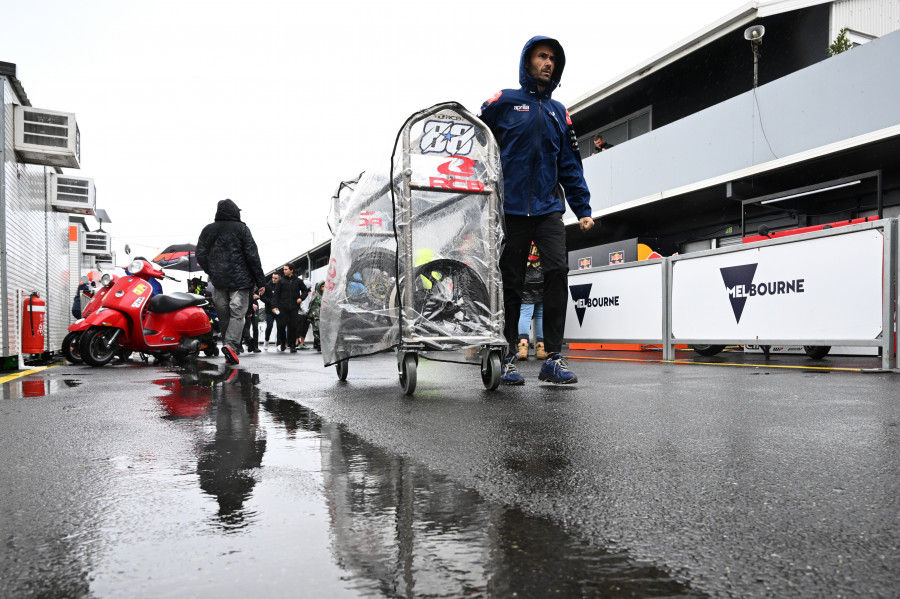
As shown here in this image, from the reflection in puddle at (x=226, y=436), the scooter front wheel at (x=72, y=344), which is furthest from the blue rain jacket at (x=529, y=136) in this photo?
the scooter front wheel at (x=72, y=344)

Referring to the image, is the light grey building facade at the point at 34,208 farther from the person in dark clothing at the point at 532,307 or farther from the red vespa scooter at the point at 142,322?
the person in dark clothing at the point at 532,307

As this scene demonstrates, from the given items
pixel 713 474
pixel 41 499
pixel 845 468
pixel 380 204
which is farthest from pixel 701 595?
pixel 380 204

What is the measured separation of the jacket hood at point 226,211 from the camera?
28.3ft

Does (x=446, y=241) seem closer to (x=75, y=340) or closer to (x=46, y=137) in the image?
(x=75, y=340)

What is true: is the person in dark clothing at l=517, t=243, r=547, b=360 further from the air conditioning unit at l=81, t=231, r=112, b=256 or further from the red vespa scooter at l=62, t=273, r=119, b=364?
the air conditioning unit at l=81, t=231, r=112, b=256

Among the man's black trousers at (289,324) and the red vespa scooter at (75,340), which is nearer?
the red vespa scooter at (75,340)

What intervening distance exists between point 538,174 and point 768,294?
161 inches

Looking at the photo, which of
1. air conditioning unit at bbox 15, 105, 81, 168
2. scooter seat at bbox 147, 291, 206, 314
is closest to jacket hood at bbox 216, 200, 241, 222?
scooter seat at bbox 147, 291, 206, 314

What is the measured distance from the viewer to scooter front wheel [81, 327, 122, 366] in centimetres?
870

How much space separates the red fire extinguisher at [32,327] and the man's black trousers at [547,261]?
23.7 feet

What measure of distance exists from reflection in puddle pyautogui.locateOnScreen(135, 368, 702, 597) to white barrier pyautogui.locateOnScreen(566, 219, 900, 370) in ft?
19.6

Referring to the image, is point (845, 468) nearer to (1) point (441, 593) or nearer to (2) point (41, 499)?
(1) point (441, 593)

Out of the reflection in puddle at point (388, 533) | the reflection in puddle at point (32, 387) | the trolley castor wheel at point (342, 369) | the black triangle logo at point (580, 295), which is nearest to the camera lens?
the reflection in puddle at point (388, 533)

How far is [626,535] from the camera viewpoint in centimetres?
151
